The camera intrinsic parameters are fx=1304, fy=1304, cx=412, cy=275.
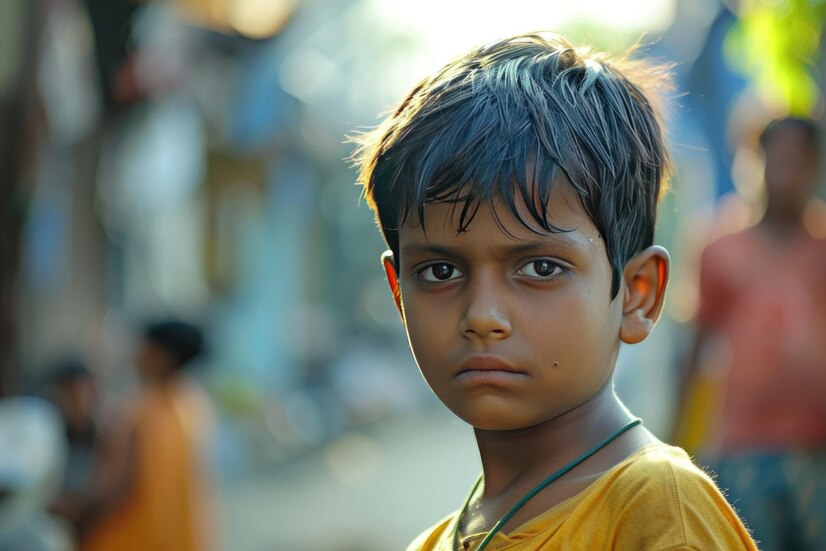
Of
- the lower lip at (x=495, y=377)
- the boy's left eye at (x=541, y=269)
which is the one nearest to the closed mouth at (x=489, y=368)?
the lower lip at (x=495, y=377)

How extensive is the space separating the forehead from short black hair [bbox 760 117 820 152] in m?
3.09

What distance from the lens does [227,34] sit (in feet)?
51.5

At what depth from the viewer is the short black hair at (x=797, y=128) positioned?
4.77 meters

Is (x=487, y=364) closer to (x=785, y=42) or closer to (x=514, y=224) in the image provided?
(x=514, y=224)

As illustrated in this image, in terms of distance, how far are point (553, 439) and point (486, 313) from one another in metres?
0.26

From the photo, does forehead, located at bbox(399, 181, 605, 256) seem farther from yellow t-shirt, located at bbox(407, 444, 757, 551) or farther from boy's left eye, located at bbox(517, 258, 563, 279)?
yellow t-shirt, located at bbox(407, 444, 757, 551)

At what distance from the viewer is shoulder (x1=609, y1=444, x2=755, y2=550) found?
1.67 metres

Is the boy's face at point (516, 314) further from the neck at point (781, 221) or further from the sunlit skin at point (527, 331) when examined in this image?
the neck at point (781, 221)

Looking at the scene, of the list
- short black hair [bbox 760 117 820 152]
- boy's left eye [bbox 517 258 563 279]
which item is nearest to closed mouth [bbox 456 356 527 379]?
boy's left eye [bbox 517 258 563 279]

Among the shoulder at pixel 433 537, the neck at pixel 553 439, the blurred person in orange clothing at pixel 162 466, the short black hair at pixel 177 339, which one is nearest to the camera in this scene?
the neck at pixel 553 439

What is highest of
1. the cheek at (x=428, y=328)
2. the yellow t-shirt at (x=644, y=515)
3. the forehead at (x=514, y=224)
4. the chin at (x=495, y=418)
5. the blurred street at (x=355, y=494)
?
the forehead at (x=514, y=224)

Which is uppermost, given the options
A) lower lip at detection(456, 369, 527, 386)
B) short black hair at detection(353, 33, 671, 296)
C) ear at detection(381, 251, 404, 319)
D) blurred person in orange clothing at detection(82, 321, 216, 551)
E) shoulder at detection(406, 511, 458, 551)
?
short black hair at detection(353, 33, 671, 296)

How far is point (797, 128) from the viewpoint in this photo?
15.6 ft

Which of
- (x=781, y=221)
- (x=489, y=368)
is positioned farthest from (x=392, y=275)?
(x=781, y=221)
